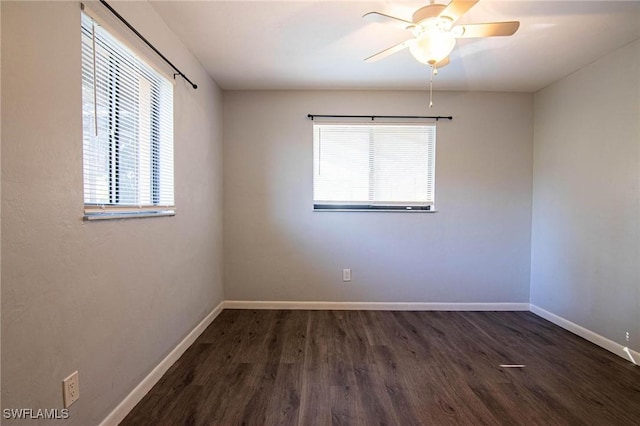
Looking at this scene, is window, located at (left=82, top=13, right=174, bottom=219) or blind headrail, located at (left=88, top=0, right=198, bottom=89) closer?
window, located at (left=82, top=13, right=174, bottom=219)

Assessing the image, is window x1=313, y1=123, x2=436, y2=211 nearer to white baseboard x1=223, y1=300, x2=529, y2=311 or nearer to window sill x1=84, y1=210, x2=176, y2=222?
white baseboard x1=223, y1=300, x2=529, y2=311

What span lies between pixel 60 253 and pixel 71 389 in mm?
601

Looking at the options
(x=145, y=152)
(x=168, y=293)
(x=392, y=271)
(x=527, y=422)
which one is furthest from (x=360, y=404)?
(x=145, y=152)

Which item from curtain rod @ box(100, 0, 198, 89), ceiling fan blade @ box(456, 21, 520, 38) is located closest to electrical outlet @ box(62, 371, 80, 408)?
curtain rod @ box(100, 0, 198, 89)

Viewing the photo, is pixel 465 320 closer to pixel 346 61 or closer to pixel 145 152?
pixel 346 61

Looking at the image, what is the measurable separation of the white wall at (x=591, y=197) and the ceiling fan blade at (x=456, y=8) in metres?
1.79

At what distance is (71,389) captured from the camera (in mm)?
1262

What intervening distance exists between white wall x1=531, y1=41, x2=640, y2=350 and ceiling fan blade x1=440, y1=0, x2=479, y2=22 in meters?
1.79

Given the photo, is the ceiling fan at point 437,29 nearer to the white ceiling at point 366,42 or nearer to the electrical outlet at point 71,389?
the white ceiling at point 366,42

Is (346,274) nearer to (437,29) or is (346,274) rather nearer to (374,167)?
(374,167)

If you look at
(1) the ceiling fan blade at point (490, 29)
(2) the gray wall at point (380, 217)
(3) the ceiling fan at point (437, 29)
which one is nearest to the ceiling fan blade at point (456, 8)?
(3) the ceiling fan at point (437, 29)

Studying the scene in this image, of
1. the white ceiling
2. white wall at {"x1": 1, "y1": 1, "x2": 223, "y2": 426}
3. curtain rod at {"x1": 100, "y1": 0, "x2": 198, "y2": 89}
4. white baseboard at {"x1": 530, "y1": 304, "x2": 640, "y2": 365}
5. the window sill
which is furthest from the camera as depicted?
white baseboard at {"x1": 530, "y1": 304, "x2": 640, "y2": 365}

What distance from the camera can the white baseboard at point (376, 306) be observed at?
326 cm

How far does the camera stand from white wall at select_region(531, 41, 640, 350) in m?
2.25
